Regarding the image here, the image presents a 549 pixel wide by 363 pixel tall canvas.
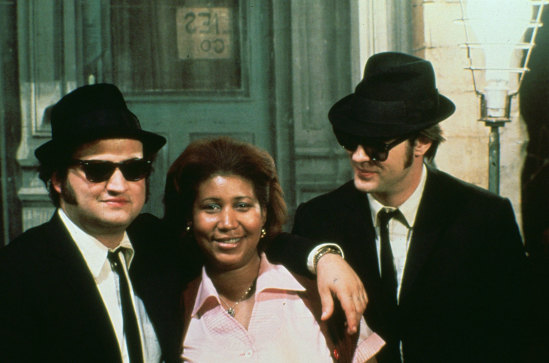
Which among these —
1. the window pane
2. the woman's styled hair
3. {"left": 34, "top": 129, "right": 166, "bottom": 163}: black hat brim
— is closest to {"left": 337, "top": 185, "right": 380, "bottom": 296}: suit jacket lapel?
the woman's styled hair

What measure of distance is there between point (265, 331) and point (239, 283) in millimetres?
244

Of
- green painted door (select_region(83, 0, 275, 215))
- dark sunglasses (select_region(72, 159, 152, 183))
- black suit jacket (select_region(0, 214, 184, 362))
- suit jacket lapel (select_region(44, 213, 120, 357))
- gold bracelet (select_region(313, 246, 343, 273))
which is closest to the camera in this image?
black suit jacket (select_region(0, 214, 184, 362))

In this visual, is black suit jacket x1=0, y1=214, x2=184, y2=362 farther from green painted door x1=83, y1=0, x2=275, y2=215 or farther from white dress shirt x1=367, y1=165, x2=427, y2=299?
green painted door x1=83, y1=0, x2=275, y2=215

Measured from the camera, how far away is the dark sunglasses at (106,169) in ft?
8.61

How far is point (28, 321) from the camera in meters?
2.39

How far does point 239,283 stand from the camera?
2896mm

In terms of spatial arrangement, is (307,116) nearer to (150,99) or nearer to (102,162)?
(150,99)

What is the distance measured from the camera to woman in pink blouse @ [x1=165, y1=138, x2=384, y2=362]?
2.74 metres

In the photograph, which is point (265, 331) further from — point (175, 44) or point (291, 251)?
point (175, 44)

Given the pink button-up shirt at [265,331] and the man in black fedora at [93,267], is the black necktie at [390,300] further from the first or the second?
the man in black fedora at [93,267]

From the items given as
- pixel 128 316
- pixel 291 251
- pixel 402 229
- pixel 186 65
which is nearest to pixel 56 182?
pixel 128 316

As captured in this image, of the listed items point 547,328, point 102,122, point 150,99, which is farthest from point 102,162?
point 547,328

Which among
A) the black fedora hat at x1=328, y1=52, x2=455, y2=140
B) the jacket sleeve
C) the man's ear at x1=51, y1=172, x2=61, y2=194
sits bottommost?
the jacket sleeve

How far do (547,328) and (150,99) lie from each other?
2.72m
